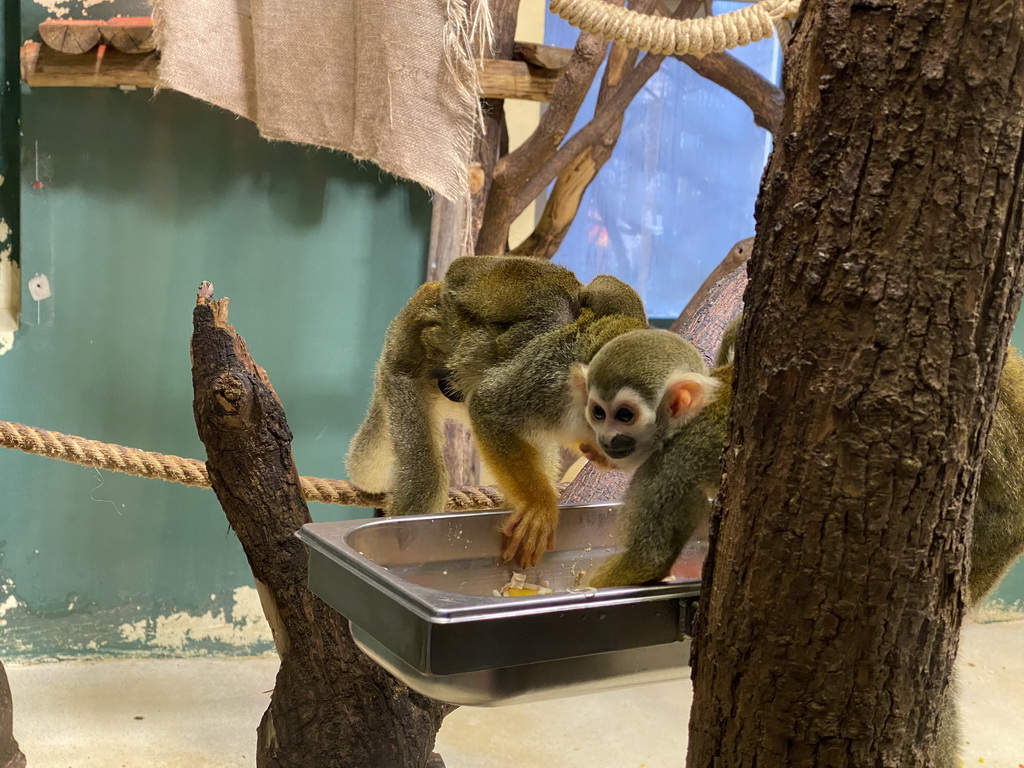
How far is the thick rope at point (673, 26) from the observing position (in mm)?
2877

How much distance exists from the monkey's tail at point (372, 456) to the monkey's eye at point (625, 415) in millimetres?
1102

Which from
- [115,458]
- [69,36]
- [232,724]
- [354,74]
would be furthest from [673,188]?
[115,458]

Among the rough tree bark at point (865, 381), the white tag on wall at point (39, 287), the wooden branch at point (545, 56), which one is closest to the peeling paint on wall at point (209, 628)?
the white tag on wall at point (39, 287)

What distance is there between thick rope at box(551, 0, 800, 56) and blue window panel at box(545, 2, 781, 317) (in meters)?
2.35

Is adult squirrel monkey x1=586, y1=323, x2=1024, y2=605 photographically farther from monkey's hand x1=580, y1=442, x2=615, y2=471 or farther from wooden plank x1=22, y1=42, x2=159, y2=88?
wooden plank x1=22, y1=42, x2=159, y2=88

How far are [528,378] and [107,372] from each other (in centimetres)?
213

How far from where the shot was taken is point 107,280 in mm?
3430

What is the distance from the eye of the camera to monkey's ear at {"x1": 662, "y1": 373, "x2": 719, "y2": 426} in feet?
4.98

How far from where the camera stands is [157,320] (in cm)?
350

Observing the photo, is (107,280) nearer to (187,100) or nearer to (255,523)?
(187,100)

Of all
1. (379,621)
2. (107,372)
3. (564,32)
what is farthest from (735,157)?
(379,621)

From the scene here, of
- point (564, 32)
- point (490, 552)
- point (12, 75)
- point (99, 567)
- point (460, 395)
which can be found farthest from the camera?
point (564, 32)

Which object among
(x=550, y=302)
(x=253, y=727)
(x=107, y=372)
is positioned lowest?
(x=253, y=727)

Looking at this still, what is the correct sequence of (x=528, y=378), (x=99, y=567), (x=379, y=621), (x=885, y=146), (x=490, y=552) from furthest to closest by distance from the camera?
1. (x=99, y=567)
2. (x=528, y=378)
3. (x=490, y=552)
4. (x=379, y=621)
5. (x=885, y=146)
